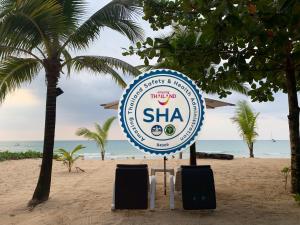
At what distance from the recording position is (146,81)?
5.41m

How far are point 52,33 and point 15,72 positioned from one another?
1505 millimetres

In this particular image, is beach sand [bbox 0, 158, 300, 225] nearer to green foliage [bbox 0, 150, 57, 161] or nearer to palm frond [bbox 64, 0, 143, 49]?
palm frond [bbox 64, 0, 143, 49]

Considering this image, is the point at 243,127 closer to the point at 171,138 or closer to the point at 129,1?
the point at 129,1

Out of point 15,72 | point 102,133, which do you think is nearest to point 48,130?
point 15,72

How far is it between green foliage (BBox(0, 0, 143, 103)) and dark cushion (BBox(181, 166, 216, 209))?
3.68 metres

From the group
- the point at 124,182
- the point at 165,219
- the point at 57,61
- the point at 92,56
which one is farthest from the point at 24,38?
the point at 165,219

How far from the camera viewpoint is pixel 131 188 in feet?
18.6

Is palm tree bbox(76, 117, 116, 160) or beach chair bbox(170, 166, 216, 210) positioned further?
palm tree bbox(76, 117, 116, 160)

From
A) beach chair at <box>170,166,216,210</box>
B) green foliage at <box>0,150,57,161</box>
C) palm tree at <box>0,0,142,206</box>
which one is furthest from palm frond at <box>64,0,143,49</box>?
green foliage at <box>0,150,57,161</box>

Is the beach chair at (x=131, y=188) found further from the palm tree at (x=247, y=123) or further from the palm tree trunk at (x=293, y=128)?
the palm tree at (x=247, y=123)

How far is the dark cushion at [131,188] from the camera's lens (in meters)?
→ 5.65

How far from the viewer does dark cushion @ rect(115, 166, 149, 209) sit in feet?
18.5

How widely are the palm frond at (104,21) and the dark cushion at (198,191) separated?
3.92 metres

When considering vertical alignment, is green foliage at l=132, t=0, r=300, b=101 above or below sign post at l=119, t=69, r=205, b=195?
above
